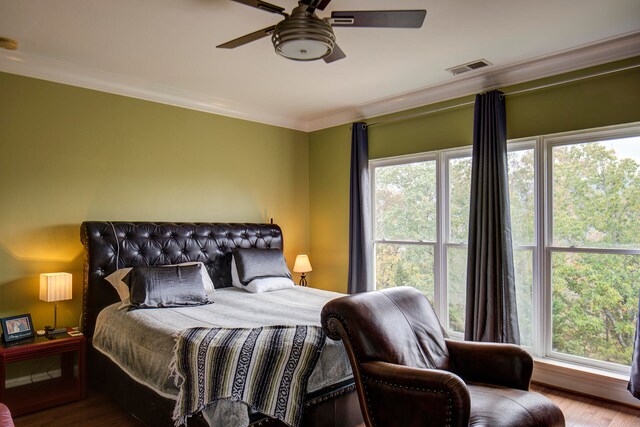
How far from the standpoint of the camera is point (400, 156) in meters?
4.62

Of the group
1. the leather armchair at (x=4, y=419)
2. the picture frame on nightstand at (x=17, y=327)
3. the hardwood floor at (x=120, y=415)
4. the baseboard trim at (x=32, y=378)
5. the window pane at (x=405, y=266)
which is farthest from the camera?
the window pane at (x=405, y=266)

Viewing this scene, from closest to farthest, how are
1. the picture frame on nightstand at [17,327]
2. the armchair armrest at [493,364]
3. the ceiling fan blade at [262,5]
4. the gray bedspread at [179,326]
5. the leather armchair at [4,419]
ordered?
1. the leather armchair at [4,419]
2. the ceiling fan blade at [262,5]
3. the armchair armrest at [493,364]
4. the gray bedspread at [179,326]
5. the picture frame on nightstand at [17,327]

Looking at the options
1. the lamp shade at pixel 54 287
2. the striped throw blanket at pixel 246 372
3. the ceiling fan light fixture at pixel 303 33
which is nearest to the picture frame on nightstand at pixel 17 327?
the lamp shade at pixel 54 287

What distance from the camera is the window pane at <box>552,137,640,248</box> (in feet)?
10.5

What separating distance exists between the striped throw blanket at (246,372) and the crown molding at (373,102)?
2.69m

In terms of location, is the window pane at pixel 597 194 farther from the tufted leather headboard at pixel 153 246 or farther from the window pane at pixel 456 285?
the tufted leather headboard at pixel 153 246

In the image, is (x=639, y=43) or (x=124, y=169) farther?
(x=124, y=169)

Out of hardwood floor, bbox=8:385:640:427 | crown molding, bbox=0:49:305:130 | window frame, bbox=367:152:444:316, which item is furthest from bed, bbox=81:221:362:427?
crown molding, bbox=0:49:305:130

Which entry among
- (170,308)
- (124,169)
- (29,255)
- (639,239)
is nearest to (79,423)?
(170,308)

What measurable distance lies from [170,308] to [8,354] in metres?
1.08

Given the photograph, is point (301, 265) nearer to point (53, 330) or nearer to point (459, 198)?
point (459, 198)

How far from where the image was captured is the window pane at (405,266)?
4398mm

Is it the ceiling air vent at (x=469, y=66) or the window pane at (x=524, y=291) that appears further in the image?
the window pane at (x=524, y=291)

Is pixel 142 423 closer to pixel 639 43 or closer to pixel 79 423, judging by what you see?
pixel 79 423
